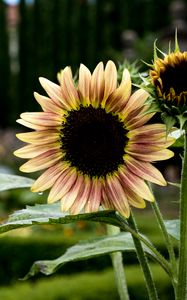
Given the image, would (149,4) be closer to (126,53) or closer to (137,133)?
(126,53)

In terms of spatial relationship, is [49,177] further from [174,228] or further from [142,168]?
[174,228]

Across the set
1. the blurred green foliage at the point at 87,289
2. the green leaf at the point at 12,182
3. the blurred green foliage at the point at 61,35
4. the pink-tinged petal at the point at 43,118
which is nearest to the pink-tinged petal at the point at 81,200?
the pink-tinged petal at the point at 43,118

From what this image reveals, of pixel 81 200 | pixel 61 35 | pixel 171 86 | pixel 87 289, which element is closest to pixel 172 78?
pixel 171 86

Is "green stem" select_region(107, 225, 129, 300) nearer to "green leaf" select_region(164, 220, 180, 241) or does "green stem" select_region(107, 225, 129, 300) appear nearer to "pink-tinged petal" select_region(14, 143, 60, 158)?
"green leaf" select_region(164, 220, 180, 241)

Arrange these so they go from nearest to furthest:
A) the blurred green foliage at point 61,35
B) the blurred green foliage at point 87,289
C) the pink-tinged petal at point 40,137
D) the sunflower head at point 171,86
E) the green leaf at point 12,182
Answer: the sunflower head at point 171,86 < the pink-tinged petal at point 40,137 < the green leaf at point 12,182 < the blurred green foliage at point 87,289 < the blurred green foliage at point 61,35

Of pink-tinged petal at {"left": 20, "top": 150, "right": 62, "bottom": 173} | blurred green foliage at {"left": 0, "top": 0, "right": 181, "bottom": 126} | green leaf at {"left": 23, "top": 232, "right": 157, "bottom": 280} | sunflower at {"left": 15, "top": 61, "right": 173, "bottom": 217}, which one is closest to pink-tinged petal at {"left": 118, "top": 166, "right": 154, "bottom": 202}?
sunflower at {"left": 15, "top": 61, "right": 173, "bottom": 217}

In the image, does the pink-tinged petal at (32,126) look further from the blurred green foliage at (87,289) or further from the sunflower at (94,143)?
the blurred green foliage at (87,289)
